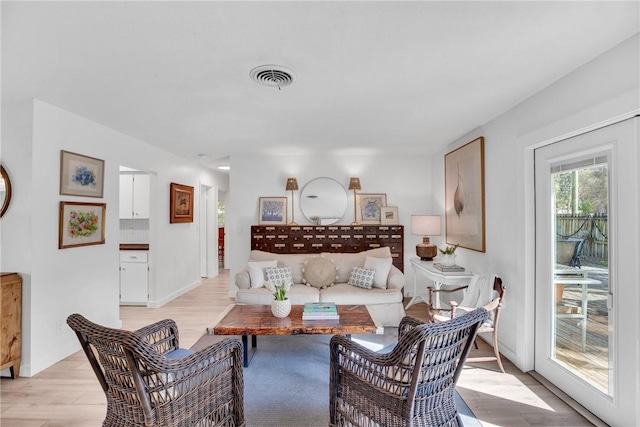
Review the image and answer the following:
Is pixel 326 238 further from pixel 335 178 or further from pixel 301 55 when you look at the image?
pixel 301 55

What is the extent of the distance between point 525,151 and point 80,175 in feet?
13.7

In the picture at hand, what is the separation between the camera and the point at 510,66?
204cm

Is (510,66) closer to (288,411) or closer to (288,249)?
(288,411)

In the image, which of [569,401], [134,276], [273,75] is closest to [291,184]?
[134,276]

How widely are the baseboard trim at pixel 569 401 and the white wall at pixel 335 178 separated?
A: 8.76ft

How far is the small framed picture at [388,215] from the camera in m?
5.13

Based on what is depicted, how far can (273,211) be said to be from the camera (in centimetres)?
513

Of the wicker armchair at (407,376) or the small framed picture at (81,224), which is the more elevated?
the small framed picture at (81,224)

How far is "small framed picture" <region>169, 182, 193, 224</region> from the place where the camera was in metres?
4.90

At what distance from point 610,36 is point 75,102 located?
150 inches

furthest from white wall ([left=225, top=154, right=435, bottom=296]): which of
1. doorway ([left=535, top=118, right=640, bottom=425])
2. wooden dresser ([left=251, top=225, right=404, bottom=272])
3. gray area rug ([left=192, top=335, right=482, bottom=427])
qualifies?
doorway ([left=535, top=118, right=640, bottom=425])

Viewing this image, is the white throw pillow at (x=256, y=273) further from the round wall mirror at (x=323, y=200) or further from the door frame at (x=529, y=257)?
the door frame at (x=529, y=257)

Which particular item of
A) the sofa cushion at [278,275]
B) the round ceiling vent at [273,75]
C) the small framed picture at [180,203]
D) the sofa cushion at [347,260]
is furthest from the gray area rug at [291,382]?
the small framed picture at [180,203]

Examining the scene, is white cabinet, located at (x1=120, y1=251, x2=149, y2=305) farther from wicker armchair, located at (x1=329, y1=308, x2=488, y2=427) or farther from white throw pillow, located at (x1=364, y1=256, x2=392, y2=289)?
wicker armchair, located at (x1=329, y1=308, x2=488, y2=427)
